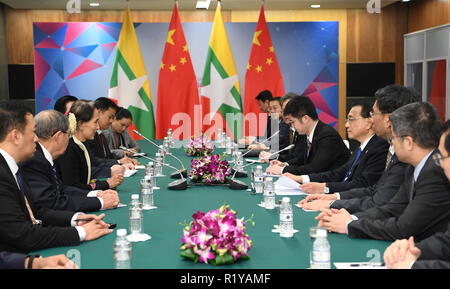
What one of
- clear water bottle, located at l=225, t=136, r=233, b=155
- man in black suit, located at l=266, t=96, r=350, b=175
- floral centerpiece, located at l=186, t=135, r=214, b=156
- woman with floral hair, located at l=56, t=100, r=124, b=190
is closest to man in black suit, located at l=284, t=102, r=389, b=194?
man in black suit, located at l=266, t=96, r=350, b=175

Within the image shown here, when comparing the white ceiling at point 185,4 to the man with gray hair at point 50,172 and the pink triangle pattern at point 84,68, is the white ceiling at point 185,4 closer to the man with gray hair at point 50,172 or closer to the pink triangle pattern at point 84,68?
the pink triangle pattern at point 84,68

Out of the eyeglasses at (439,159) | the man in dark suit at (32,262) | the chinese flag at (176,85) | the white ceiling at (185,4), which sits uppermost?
the white ceiling at (185,4)

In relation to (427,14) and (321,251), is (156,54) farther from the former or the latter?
(321,251)

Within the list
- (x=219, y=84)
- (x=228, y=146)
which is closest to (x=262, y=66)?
(x=219, y=84)

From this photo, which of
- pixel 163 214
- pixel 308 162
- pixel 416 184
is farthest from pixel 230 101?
pixel 416 184

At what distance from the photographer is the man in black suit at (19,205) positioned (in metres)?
1.99

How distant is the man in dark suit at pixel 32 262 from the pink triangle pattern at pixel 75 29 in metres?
8.33

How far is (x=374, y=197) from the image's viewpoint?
280 centimetres

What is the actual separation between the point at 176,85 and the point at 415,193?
21.6 ft

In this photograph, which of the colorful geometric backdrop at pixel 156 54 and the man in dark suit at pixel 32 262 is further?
the colorful geometric backdrop at pixel 156 54

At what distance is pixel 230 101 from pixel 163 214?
5.95 metres

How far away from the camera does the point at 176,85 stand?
8500mm

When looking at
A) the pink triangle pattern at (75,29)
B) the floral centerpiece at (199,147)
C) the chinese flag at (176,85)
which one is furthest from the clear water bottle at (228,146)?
the pink triangle pattern at (75,29)

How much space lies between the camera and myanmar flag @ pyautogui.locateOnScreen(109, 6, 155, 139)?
8.34 meters
